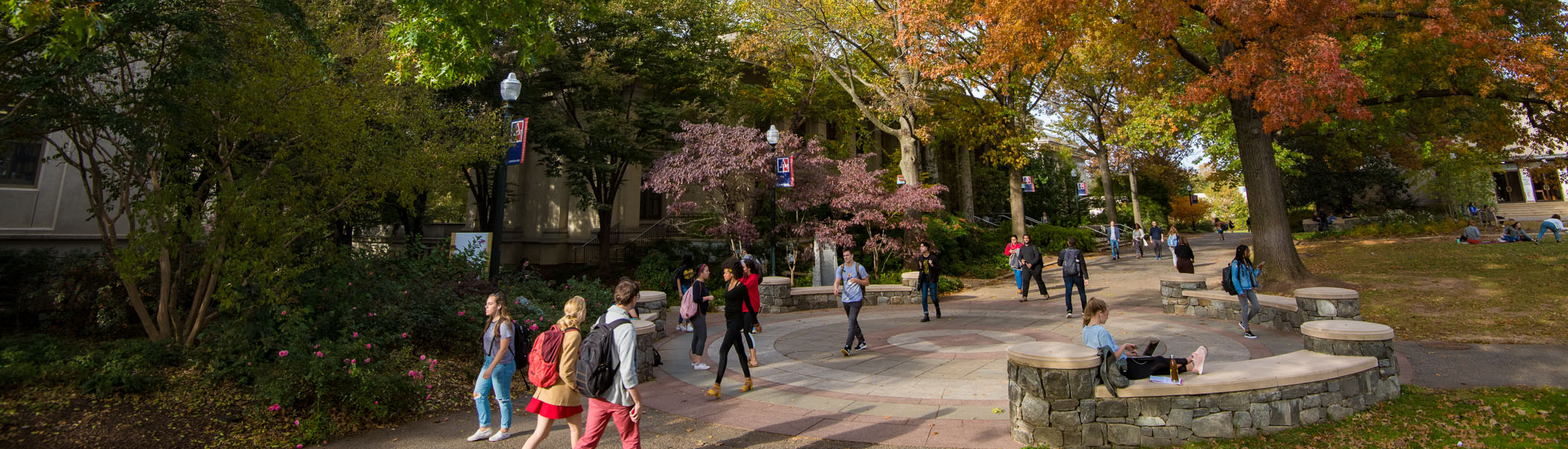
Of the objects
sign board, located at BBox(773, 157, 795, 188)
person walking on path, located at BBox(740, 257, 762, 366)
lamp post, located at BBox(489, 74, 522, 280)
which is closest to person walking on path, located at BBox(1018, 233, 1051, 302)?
sign board, located at BBox(773, 157, 795, 188)

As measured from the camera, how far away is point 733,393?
7203 millimetres

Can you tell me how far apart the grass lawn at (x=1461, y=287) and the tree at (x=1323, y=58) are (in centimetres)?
205

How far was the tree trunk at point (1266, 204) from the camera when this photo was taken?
1380 cm

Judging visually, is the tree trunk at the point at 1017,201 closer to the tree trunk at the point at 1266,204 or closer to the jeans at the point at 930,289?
the tree trunk at the point at 1266,204

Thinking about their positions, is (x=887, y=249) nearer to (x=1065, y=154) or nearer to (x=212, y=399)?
(x=212, y=399)

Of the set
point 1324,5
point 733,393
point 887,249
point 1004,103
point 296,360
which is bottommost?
point 733,393

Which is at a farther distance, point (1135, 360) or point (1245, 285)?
point (1245, 285)

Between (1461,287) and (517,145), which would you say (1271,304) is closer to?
(1461,287)

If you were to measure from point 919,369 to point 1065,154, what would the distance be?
34387 mm

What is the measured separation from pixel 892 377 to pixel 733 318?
1950mm

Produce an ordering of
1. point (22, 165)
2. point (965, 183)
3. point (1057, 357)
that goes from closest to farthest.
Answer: point (1057, 357) → point (22, 165) → point (965, 183)

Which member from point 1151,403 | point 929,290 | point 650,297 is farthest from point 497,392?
point 929,290

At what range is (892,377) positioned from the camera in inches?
304

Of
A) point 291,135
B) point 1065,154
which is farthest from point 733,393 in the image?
point 1065,154
